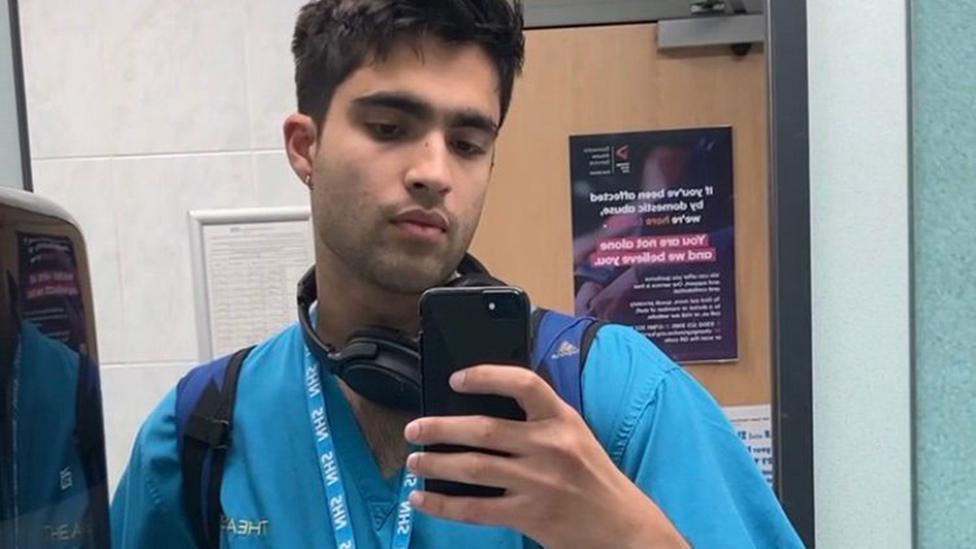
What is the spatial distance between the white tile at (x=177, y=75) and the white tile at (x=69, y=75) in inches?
0.7

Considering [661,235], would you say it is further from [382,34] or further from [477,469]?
[477,469]

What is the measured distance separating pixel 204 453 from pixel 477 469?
35 centimetres

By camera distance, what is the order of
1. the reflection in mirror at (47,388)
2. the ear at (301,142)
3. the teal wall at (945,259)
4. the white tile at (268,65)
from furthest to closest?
the white tile at (268,65), the teal wall at (945,259), the ear at (301,142), the reflection in mirror at (47,388)

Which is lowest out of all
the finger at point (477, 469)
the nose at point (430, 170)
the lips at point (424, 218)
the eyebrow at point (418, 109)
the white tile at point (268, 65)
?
the finger at point (477, 469)

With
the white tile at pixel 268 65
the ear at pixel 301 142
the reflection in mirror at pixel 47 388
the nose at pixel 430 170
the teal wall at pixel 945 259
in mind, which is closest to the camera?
the reflection in mirror at pixel 47 388

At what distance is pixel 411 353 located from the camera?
2.40ft

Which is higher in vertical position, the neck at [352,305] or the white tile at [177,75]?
the white tile at [177,75]

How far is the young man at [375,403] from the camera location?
2.32 feet

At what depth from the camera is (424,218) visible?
70 centimetres

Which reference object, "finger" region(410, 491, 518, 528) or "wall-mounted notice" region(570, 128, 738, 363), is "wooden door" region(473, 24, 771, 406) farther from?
"finger" region(410, 491, 518, 528)

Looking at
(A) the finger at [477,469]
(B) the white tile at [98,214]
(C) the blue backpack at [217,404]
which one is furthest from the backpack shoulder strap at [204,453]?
(B) the white tile at [98,214]

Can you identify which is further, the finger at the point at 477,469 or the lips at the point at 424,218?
the lips at the point at 424,218

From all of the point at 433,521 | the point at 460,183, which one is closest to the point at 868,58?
the point at 460,183

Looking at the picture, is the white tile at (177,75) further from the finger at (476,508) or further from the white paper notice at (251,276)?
the finger at (476,508)
